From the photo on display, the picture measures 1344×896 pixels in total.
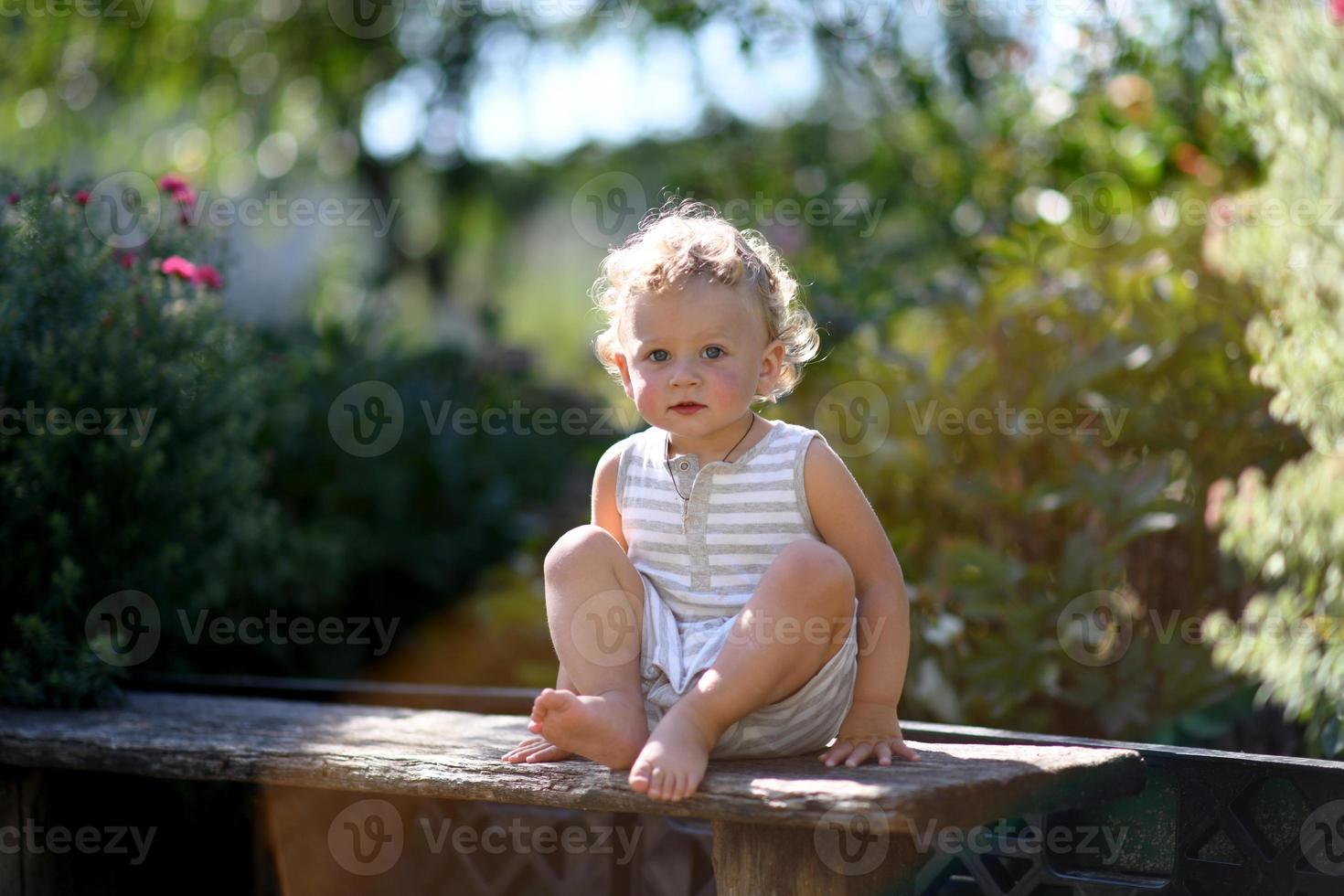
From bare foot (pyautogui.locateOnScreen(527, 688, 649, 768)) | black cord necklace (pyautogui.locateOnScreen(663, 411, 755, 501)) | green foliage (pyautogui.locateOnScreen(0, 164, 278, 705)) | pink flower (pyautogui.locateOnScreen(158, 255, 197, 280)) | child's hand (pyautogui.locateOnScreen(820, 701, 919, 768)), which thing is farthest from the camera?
pink flower (pyautogui.locateOnScreen(158, 255, 197, 280))

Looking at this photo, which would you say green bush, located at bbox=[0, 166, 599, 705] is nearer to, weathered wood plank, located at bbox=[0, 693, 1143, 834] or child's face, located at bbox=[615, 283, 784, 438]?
weathered wood plank, located at bbox=[0, 693, 1143, 834]

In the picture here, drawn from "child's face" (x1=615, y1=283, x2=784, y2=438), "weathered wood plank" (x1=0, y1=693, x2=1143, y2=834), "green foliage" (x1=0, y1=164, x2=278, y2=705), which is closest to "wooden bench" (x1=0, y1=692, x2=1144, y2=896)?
"weathered wood plank" (x1=0, y1=693, x2=1143, y2=834)

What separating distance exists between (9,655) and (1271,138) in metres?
3.20

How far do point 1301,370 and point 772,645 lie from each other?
1469 millimetres

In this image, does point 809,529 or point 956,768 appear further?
point 809,529

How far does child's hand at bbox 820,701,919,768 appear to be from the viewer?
7.29 feet

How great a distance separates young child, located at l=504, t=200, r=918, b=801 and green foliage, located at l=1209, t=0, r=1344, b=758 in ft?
3.42

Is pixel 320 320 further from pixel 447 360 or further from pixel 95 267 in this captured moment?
pixel 95 267

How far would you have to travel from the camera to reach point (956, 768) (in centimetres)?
214

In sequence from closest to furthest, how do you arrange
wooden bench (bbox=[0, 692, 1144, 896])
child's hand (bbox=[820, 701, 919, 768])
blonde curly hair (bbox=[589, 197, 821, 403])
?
wooden bench (bbox=[0, 692, 1144, 896])
child's hand (bbox=[820, 701, 919, 768])
blonde curly hair (bbox=[589, 197, 821, 403])

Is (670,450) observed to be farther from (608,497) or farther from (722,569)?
(722,569)

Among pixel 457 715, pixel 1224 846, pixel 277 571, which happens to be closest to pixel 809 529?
pixel 1224 846

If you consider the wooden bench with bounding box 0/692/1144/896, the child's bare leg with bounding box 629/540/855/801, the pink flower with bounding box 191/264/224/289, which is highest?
the pink flower with bounding box 191/264/224/289

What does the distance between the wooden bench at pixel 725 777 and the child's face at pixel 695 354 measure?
24.2 inches
